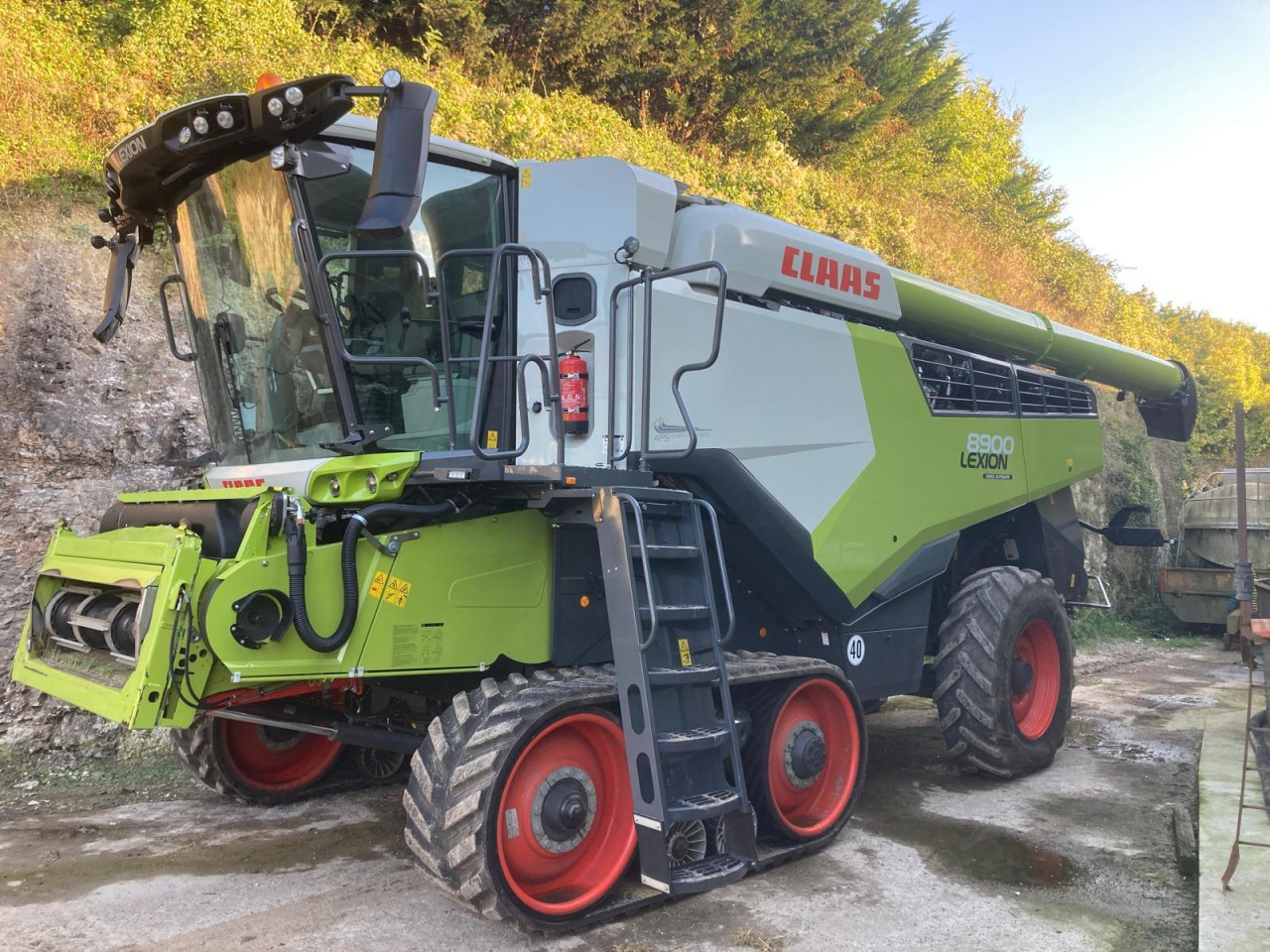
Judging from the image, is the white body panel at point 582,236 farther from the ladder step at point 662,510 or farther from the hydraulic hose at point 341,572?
the hydraulic hose at point 341,572

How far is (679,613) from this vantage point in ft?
12.2

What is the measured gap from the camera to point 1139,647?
1146cm

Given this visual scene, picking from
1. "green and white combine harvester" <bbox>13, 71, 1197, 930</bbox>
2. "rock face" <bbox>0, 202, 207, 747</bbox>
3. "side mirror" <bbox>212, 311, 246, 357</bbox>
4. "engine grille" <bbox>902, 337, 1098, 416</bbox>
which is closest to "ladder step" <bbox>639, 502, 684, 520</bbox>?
"green and white combine harvester" <bbox>13, 71, 1197, 930</bbox>

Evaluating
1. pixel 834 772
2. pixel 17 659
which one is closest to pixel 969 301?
pixel 834 772

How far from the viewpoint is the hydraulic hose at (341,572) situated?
3316mm

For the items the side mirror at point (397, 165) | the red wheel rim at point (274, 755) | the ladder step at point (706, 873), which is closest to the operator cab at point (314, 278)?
the side mirror at point (397, 165)

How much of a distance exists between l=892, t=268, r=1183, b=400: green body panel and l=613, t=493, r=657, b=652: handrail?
281 centimetres

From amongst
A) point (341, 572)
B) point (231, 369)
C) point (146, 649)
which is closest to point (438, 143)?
point (231, 369)

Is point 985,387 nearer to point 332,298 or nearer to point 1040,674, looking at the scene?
point 1040,674

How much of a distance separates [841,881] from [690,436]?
1.97m

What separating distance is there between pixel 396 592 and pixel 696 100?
1404cm

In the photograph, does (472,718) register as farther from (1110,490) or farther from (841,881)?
(1110,490)

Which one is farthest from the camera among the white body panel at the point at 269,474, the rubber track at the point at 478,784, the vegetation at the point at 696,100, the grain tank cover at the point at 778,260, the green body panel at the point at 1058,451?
the vegetation at the point at 696,100

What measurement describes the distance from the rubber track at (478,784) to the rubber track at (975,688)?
243 cm
